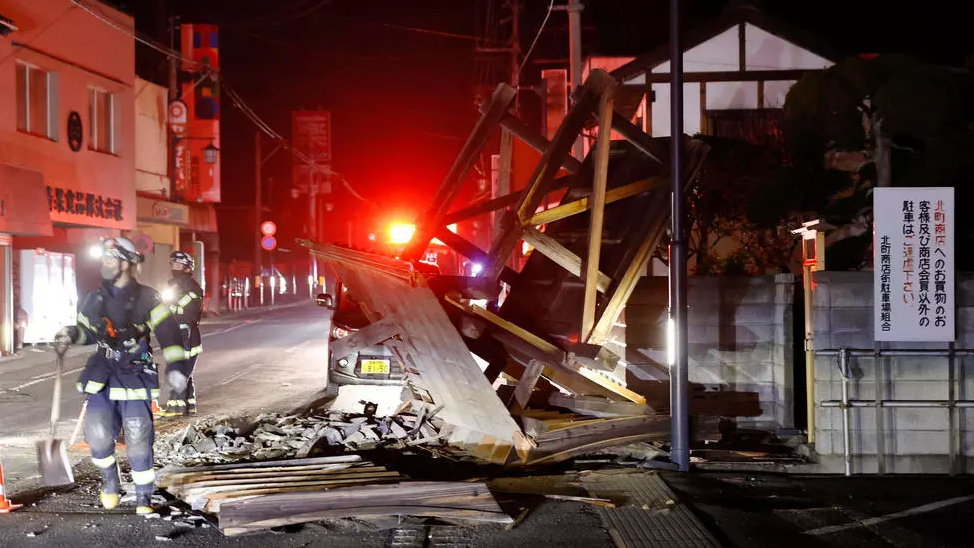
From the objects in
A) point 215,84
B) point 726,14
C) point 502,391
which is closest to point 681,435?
point 502,391

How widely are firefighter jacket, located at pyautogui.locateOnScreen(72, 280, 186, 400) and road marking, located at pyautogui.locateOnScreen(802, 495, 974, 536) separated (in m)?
5.00

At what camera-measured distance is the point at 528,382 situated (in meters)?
8.52

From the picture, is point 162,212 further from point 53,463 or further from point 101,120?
point 53,463

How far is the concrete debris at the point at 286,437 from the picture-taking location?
8664 mm

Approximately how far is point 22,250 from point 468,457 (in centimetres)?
1756

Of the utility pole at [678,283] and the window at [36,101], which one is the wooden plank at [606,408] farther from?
the window at [36,101]

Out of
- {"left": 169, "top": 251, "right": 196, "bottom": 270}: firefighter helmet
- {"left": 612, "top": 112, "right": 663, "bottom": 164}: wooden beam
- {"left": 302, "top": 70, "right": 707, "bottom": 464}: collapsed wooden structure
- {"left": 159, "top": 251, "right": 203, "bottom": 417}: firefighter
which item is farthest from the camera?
{"left": 169, "top": 251, "right": 196, "bottom": 270}: firefighter helmet

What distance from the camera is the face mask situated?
700 centimetres

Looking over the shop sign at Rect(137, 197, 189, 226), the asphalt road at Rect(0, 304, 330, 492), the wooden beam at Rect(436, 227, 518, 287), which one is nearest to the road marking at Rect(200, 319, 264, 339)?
the asphalt road at Rect(0, 304, 330, 492)

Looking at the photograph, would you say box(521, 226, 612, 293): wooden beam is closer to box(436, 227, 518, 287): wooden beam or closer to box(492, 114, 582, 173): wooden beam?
box(436, 227, 518, 287): wooden beam

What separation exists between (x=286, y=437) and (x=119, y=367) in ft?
9.21

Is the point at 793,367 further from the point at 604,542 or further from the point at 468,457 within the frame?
the point at 604,542

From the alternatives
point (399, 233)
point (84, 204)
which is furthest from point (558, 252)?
point (84, 204)

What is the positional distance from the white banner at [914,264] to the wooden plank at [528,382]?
125 inches
